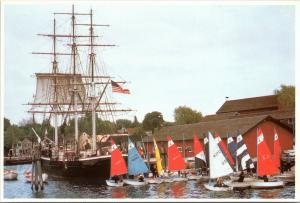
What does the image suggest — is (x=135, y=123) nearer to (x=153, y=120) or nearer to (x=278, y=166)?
(x=153, y=120)

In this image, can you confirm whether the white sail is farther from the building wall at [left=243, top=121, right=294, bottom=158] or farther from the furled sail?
the furled sail

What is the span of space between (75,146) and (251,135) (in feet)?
38.3

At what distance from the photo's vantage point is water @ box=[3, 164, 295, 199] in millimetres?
21984

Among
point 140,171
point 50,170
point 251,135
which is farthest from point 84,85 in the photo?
point 251,135

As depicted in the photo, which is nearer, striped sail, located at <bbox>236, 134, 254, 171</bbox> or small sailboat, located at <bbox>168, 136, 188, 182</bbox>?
striped sail, located at <bbox>236, 134, 254, 171</bbox>

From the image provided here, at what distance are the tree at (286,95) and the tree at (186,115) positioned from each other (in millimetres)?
3379

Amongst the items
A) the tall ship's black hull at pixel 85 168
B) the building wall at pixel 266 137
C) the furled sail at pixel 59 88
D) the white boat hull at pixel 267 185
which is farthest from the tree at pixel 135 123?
the white boat hull at pixel 267 185

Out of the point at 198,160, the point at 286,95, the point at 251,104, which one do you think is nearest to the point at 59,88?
the point at 198,160

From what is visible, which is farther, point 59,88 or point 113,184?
point 59,88

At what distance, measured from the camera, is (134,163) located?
88.0ft

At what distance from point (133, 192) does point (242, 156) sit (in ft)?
16.4

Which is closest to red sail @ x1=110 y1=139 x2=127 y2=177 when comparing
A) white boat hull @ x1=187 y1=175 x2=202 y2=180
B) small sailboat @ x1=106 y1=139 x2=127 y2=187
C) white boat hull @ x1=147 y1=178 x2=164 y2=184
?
small sailboat @ x1=106 y1=139 x2=127 y2=187

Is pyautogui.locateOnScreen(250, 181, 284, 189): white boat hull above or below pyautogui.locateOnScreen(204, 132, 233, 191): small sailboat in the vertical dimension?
below

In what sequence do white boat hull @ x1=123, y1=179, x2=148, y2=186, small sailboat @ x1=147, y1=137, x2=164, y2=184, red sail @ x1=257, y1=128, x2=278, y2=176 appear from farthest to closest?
1. small sailboat @ x1=147, y1=137, x2=164, y2=184
2. white boat hull @ x1=123, y1=179, x2=148, y2=186
3. red sail @ x1=257, y1=128, x2=278, y2=176
